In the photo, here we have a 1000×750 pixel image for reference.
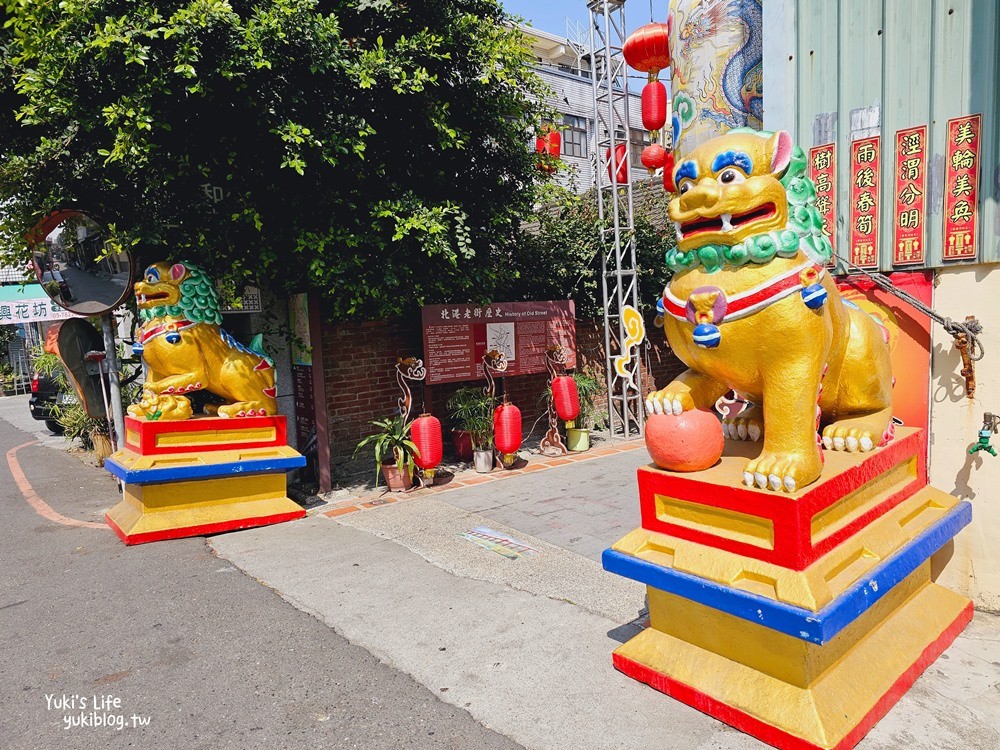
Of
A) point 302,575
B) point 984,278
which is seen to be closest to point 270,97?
point 302,575

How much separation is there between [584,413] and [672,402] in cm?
632

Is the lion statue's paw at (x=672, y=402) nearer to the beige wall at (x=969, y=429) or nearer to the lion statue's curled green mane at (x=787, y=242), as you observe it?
the lion statue's curled green mane at (x=787, y=242)

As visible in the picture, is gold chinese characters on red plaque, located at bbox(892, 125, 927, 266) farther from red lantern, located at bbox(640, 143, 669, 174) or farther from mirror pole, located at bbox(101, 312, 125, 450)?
mirror pole, located at bbox(101, 312, 125, 450)

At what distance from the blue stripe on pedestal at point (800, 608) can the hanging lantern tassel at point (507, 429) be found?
14.3 ft

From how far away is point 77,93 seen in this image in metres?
5.48

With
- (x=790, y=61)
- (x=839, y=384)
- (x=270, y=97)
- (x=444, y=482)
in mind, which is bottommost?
(x=444, y=482)

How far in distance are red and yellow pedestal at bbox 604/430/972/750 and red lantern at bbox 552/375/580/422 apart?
481 cm

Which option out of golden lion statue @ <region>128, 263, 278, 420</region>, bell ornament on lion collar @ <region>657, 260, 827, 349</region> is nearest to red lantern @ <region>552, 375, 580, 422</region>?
golden lion statue @ <region>128, 263, 278, 420</region>

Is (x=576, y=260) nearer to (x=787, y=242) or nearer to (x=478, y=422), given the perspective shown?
(x=478, y=422)

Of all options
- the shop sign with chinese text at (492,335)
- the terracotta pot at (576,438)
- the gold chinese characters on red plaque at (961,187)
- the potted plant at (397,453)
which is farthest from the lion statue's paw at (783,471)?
the terracotta pot at (576,438)

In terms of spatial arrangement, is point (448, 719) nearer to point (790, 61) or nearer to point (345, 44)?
point (790, 61)

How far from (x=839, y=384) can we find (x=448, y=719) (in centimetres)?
247

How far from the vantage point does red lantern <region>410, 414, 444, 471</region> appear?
6816mm

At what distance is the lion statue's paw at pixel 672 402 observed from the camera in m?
3.00
